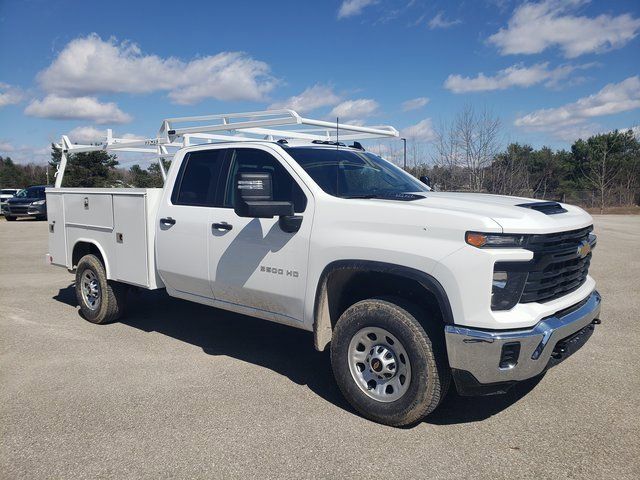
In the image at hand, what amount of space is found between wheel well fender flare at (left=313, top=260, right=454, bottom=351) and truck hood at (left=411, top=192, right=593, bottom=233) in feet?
1.69

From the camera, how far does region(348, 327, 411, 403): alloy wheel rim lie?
3.80 meters

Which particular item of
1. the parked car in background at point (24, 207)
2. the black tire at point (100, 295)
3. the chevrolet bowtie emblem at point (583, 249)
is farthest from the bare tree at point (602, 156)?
the black tire at point (100, 295)

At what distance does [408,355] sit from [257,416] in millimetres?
1267

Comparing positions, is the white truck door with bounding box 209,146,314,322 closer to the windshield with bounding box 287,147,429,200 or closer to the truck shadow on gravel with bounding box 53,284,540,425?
the windshield with bounding box 287,147,429,200

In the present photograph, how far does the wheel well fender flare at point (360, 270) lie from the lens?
351 centimetres

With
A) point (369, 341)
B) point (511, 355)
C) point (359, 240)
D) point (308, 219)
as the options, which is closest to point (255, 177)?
point (308, 219)

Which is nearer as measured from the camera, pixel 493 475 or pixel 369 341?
pixel 493 475

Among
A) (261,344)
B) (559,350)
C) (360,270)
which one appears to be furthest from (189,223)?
(559,350)

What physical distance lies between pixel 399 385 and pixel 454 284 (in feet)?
2.96

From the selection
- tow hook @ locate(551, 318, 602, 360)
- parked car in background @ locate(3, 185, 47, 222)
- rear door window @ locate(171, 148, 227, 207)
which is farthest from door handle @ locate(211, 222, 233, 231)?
parked car in background @ locate(3, 185, 47, 222)

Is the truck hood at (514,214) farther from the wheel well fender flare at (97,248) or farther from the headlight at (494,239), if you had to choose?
the wheel well fender flare at (97,248)

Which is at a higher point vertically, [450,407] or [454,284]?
[454,284]

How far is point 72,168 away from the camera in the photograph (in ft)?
99.0

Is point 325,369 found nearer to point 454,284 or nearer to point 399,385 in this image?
point 399,385
